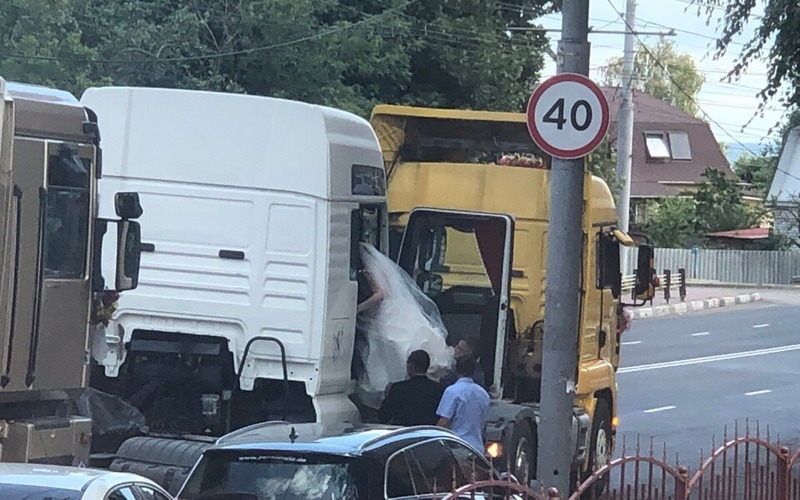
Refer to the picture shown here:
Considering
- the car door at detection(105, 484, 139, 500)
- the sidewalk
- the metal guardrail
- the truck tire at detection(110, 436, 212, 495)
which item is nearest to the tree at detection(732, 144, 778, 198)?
the sidewalk

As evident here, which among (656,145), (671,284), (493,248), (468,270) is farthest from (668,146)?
(493,248)

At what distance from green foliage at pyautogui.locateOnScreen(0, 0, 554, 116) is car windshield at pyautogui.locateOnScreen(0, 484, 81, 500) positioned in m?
17.9

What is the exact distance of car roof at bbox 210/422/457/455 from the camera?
6887 millimetres

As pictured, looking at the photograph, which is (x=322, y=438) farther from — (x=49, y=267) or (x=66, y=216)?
(x=66, y=216)

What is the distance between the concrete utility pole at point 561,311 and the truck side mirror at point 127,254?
2.71 meters

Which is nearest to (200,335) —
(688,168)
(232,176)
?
(232,176)

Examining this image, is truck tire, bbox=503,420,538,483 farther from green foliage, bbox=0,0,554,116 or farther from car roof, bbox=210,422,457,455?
green foliage, bbox=0,0,554,116

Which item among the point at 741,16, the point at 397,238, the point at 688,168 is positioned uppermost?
the point at 688,168

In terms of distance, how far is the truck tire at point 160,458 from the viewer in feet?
30.3

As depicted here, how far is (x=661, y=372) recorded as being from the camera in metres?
25.4

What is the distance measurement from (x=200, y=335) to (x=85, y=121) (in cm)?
200

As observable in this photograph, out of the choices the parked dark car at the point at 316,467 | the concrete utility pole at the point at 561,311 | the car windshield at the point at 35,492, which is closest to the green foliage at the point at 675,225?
the concrete utility pole at the point at 561,311

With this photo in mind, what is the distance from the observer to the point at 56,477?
5.64 meters

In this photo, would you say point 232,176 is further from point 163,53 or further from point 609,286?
point 163,53
